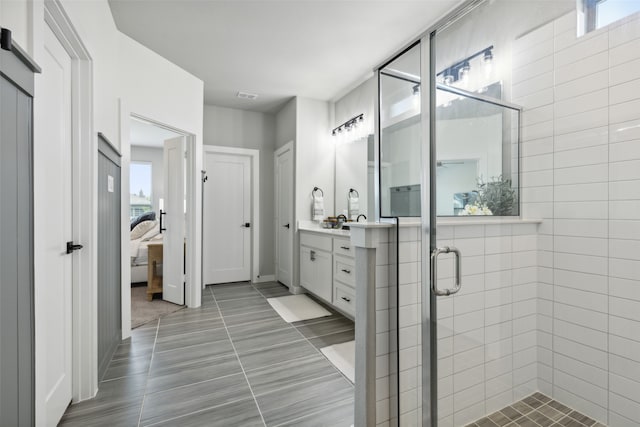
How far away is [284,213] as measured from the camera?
4.48 m

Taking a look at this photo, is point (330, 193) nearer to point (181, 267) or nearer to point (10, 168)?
point (181, 267)

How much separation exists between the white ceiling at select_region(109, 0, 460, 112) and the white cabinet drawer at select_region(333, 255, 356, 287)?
2045 millimetres

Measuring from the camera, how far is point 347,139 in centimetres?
388

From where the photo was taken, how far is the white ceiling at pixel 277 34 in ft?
7.61

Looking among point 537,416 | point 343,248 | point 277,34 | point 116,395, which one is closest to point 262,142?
point 277,34

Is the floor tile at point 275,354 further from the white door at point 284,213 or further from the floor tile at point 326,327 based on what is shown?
the white door at point 284,213

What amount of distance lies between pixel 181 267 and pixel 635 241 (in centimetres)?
365

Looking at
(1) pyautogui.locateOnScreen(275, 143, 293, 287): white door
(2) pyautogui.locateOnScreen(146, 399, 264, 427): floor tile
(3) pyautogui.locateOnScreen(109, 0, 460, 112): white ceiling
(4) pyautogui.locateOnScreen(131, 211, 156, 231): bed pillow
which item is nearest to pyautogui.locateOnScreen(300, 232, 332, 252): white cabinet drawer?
(1) pyautogui.locateOnScreen(275, 143, 293, 287): white door

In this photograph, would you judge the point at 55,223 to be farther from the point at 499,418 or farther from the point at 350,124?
the point at 350,124

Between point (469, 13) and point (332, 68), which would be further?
point (332, 68)

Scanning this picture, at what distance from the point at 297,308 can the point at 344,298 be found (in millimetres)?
749

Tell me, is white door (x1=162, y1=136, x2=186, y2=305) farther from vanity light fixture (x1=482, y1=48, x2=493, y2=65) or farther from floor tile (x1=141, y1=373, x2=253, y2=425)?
vanity light fixture (x1=482, y1=48, x2=493, y2=65)

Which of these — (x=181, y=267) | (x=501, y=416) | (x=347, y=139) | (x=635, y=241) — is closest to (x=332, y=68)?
(x=347, y=139)

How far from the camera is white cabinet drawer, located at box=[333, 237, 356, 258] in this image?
2.79 m
